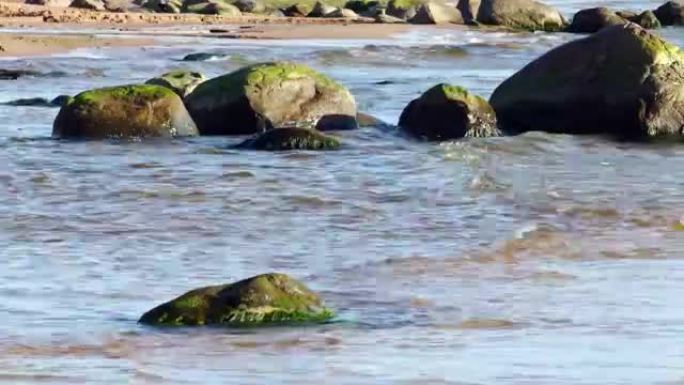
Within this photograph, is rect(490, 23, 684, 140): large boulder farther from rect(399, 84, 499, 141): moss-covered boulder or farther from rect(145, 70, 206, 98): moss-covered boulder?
rect(145, 70, 206, 98): moss-covered boulder

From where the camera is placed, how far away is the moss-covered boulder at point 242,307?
297 inches

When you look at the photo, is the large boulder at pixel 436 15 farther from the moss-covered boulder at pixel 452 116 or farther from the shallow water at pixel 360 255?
the moss-covered boulder at pixel 452 116

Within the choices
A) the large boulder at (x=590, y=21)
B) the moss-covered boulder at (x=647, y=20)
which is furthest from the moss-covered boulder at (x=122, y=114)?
the moss-covered boulder at (x=647, y=20)

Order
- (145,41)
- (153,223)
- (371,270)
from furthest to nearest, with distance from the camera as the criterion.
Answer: (145,41), (153,223), (371,270)

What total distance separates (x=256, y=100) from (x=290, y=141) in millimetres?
1506

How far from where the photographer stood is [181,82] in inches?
704

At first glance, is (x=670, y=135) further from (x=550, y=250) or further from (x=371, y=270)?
(x=371, y=270)

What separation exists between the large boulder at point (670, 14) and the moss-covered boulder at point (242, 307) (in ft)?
116

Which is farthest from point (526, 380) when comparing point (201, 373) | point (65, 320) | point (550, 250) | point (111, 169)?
point (111, 169)

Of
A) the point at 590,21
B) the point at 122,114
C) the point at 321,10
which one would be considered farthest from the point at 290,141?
the point at 321,10

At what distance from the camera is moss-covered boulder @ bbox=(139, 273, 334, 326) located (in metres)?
7.55

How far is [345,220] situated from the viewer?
11.2 meters

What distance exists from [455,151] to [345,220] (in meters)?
4.40

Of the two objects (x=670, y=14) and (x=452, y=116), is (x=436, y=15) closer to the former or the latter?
(x=670, y=14)
